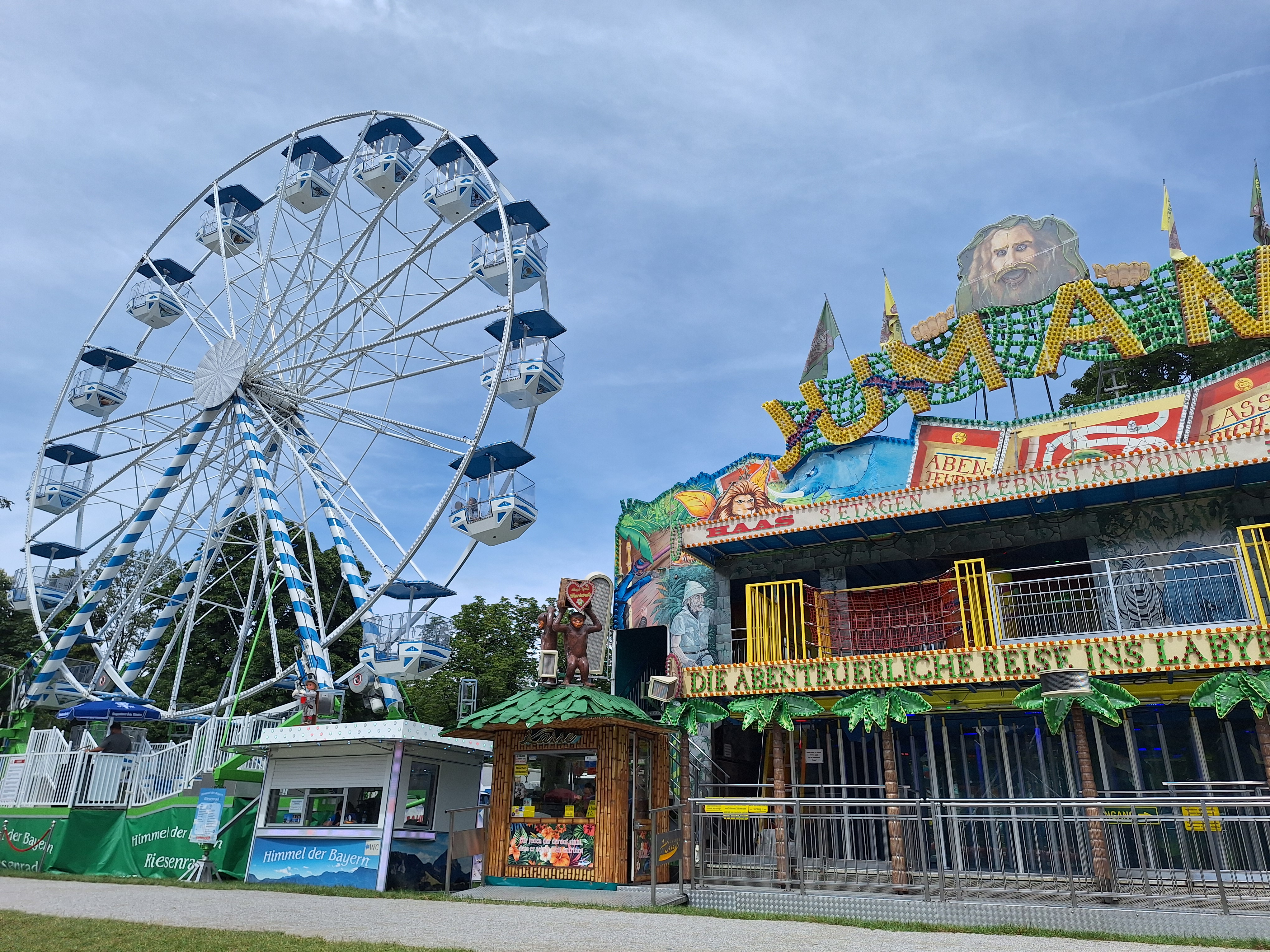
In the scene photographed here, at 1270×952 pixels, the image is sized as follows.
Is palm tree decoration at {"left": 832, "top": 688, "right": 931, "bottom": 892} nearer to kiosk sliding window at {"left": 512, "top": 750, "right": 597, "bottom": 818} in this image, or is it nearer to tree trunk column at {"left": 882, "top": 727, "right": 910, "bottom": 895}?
tree trunk column at {"left": 882, "top": 727, "right": 910, "bottom": 895}

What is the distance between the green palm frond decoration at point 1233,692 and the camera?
1203 cm

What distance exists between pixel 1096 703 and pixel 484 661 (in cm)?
2809

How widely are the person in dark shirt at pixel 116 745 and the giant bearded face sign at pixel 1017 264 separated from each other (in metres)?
20.1

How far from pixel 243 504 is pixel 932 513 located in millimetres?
21820

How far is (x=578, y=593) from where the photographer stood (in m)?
16.8

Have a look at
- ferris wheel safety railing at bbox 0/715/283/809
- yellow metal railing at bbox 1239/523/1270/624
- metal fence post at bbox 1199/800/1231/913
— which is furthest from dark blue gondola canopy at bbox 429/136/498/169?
metal fence post at bbox 1199/800/1231/913

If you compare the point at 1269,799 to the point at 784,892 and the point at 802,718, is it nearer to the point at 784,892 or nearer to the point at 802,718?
the point at 784,892

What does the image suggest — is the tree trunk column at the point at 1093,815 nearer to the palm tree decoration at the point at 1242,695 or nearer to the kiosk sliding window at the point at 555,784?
the palm tree decoration at the point at 1242,695

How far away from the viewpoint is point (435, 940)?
8.96 m

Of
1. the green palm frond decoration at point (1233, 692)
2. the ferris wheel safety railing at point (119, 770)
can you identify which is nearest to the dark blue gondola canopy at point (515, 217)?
the ferris wheel safety railing at point (119, 770)

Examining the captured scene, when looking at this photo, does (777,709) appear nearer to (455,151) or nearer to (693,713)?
(693,713)

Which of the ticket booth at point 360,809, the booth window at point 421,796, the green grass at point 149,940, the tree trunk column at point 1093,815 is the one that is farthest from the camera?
the booth window at point 421,796

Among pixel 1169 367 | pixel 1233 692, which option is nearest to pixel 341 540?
pixel 1233 692

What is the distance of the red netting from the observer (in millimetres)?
17266
